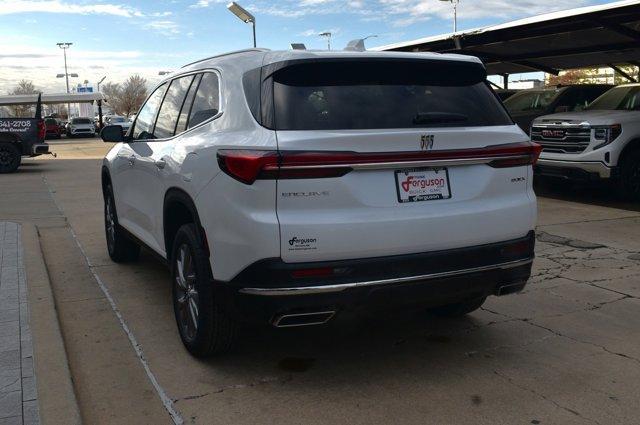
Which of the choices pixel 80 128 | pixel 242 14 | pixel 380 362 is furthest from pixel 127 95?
pixel 380 362

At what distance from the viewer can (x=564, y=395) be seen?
11.2ft

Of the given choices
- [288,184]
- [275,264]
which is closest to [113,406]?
[275,264]

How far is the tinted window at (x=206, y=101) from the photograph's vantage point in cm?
392

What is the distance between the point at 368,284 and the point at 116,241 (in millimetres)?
3963

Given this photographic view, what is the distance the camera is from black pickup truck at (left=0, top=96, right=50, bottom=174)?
56.4 ft

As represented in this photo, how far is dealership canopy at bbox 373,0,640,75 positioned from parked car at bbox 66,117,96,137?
33142mm

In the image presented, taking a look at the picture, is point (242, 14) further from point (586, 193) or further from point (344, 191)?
point (344, 191)

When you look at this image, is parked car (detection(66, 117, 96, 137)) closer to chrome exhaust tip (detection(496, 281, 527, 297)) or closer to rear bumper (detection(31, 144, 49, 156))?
rear bumper (detection(31, 144, 49, 156))


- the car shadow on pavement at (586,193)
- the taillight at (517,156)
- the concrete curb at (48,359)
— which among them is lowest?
the car shadow on pavement at (586,193)

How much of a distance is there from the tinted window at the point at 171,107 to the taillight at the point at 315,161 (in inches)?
55.0

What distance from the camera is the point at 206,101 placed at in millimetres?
4086

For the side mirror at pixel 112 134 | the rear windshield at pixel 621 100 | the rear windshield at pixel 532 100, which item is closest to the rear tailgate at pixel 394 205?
the side mirror at pixel 112 134

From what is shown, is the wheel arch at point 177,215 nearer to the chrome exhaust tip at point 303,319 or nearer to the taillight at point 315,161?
the taillight at point 315,161

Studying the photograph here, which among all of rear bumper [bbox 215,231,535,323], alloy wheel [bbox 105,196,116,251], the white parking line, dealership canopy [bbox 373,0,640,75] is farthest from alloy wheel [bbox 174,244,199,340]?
dealership canopy [bbox 373,0,640,75]
